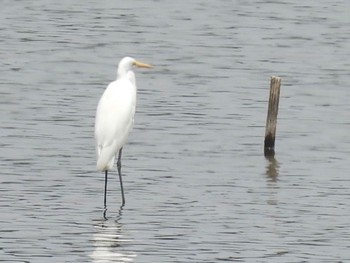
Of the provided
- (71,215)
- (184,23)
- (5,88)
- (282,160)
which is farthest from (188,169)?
(184,23)

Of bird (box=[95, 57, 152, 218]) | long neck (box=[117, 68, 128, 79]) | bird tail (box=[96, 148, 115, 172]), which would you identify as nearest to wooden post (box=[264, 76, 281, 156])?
long neck (box=[117, 68, 128, 79])

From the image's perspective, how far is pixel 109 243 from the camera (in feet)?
49.7

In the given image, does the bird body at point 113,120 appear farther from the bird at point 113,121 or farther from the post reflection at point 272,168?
the post reflection at point 272,168

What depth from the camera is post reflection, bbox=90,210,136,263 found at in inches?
566

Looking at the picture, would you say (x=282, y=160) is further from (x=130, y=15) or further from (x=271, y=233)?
(x=130, y=15)

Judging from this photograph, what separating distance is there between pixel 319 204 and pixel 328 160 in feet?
12.4

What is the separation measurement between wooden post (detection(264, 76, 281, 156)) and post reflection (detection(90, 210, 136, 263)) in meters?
4.86

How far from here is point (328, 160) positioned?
21.6 m

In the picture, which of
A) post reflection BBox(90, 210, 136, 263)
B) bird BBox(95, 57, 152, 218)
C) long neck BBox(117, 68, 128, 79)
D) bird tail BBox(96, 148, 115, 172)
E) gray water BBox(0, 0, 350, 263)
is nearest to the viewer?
post reflection BBox(90, 210, 136, 263)

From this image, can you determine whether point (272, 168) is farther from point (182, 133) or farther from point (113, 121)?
point (113, 121)

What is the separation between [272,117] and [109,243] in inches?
256

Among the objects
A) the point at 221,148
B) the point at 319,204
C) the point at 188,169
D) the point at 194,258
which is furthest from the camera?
the point at 221,148

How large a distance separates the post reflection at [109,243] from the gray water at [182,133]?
0.07 feet

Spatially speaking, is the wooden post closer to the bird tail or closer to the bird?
the bird
